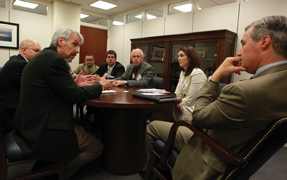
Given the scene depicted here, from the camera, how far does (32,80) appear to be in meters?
1.26

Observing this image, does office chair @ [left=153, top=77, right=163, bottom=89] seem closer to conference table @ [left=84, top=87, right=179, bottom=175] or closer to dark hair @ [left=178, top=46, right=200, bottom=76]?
dark hair @ [left=178, top=46, right=200, bottom=76]

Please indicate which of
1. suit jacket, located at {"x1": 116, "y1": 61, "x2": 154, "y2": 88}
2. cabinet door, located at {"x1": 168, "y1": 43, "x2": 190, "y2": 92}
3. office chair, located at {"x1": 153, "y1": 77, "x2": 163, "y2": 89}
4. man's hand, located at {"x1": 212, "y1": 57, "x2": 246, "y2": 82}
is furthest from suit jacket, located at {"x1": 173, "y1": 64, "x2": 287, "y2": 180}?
cabinet door, located at {"x1": 168, "y1": 43, "x2": 190, "y2": 92}

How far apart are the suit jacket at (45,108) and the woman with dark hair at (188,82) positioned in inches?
49.8

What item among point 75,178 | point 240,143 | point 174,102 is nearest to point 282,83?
point 240,143

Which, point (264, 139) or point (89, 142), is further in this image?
point (89, 142)

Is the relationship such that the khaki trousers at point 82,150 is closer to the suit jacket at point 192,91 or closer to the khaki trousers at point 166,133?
the khaki trousers at point 166,133

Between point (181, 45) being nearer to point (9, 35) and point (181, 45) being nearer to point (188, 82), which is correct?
point (188, 82)

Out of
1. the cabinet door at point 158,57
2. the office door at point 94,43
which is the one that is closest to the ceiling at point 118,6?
the office door at point 94,43

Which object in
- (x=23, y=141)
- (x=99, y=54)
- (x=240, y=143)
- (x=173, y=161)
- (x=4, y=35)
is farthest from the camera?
(x=99, y=54)

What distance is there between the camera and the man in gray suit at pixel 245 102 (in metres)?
0.78

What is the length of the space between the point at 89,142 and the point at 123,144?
34cm

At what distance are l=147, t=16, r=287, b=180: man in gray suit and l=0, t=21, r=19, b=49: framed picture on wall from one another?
18.5 feet

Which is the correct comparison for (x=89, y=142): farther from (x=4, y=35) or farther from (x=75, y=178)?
(x=4, y=35)

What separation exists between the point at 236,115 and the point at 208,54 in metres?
3.12
